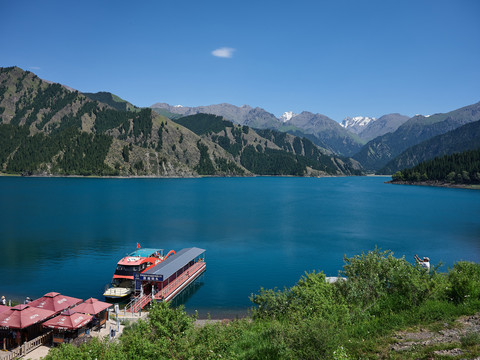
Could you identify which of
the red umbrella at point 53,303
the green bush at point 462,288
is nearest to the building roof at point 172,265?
the red umbrella at point 53,303

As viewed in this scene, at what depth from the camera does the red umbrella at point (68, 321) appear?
2891 centimetres

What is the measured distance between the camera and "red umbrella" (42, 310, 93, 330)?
94.8ft

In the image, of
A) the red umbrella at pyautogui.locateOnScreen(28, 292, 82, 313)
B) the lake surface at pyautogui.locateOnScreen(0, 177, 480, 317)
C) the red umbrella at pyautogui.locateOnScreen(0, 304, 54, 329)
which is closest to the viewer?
the red umbrella at pyautogui.locateOnScreen(0, 304, 54, 329)

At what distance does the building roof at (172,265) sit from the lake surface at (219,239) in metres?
4.21

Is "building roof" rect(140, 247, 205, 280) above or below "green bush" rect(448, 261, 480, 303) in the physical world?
below

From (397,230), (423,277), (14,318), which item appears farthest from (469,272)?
(397,230)

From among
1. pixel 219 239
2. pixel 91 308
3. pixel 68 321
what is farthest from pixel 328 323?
pixel 219 239

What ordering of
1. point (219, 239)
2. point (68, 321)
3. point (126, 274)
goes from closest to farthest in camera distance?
point (68, 321)
point (126, 274)
point (219, 239)

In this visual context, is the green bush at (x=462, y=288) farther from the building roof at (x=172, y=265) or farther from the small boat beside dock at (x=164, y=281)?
the building roof at (x=172, y=265)

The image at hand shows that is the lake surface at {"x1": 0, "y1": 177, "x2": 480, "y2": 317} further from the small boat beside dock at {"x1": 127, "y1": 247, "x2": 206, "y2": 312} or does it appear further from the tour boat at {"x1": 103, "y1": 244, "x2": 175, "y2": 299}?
the tour boat at {"x1": 103, "y1": 244, "x2": 175, "y2": 299}

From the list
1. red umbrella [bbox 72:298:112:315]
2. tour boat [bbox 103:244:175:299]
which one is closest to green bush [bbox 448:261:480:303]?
red umbrella [bbox 72:298:112:315]

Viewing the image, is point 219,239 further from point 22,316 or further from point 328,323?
point 328,323

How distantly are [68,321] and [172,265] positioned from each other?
68.6 feet

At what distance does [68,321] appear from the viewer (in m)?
29.3
